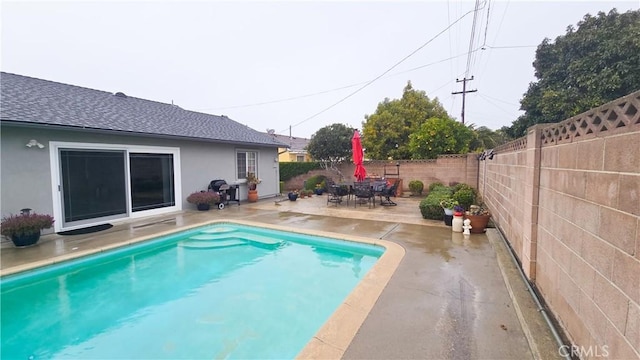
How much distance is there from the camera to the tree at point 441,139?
1391 cm

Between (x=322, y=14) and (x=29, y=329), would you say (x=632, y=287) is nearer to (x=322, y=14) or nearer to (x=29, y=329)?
(x=29, y=329)

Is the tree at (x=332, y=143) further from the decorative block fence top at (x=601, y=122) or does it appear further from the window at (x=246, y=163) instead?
the decorative block fence top at (x=601, y=122)

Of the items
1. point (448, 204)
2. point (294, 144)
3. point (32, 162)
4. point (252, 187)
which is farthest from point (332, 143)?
point (294, 144)

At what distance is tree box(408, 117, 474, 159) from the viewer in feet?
45.6

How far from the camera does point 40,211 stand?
6.82 meters

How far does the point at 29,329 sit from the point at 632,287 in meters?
6.16

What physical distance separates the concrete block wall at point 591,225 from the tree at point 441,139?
10966 mm

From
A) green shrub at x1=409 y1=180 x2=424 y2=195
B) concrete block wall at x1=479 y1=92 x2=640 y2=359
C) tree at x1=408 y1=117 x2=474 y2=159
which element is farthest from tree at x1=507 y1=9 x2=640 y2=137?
concrete block wall at x1=479 y1=92 x2=640 y2=359

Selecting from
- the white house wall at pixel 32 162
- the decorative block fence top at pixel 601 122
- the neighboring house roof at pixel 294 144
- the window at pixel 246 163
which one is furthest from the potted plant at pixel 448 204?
the neighboring house roof at pixel 294 144

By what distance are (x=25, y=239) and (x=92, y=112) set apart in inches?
173

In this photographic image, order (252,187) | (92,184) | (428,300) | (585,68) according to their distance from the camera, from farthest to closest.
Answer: (252,187), (585,68), (92,184), (428,300)
